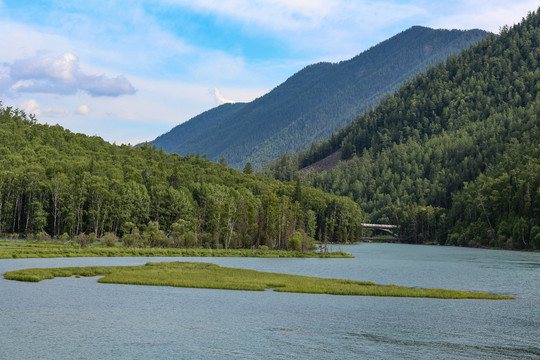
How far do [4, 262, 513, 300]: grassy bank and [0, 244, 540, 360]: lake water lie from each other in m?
3.30

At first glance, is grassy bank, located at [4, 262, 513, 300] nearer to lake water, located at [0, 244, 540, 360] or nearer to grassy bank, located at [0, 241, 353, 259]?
lake water, located at [0, 244, 540, 360]

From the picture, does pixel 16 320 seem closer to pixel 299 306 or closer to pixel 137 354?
pixel 137 354

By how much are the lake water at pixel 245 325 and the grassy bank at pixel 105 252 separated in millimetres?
44850

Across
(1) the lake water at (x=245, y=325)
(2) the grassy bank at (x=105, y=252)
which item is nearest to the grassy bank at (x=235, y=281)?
(1) the lake water at (x=245, y=325)

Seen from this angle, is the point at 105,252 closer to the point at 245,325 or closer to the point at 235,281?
the point at 235,281

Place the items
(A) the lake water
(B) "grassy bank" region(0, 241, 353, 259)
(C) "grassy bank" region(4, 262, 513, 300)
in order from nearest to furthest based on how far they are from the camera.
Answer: (A) the lake water < (C) "grassy bank" region(4, 262, 513, 300) < (B) "grassy bank" region(0, 241, 353, 259)

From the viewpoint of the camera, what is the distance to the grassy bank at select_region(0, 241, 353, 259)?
119688 millimetres

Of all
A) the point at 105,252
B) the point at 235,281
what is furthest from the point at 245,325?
the point at 105,252

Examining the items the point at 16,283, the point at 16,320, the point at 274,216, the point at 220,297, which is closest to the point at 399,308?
the point at 220,297

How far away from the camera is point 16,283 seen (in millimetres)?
73625

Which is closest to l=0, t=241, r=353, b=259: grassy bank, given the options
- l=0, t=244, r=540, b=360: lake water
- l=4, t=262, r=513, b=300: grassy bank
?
l=4, t=262, r=513, b=300: grassy bank

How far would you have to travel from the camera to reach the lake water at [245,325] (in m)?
43.2

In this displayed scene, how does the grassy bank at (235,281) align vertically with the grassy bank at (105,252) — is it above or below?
below

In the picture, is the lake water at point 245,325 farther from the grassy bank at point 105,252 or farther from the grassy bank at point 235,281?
the grassy bank at point 105,252
